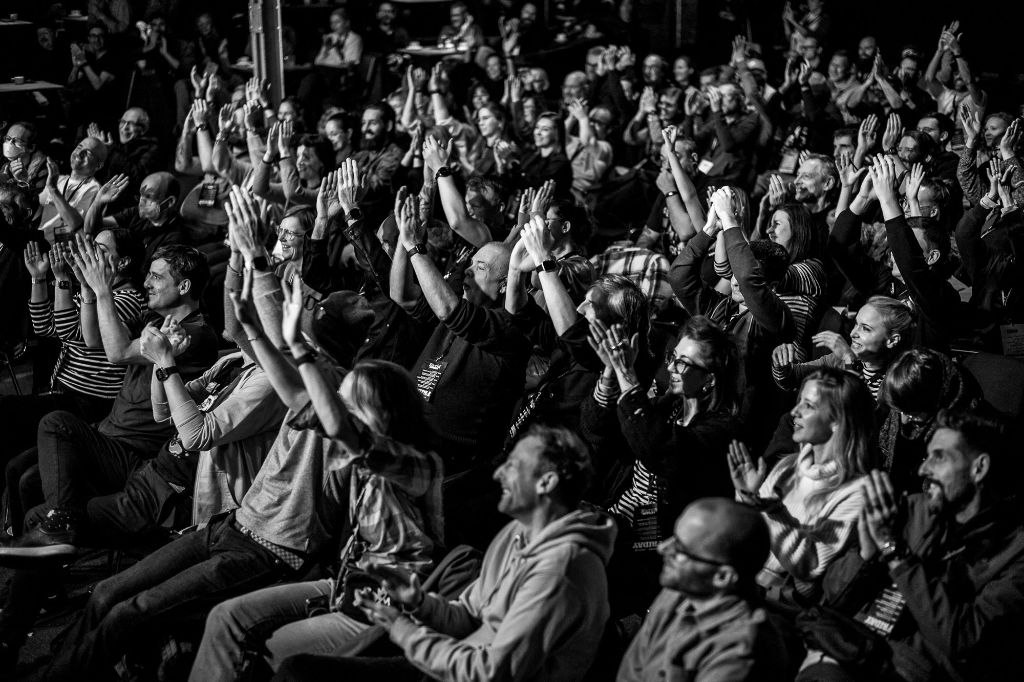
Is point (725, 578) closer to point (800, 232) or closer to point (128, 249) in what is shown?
point (800, 232)

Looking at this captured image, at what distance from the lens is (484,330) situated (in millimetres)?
4156

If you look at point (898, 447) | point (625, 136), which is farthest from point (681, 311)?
point (625, 136)

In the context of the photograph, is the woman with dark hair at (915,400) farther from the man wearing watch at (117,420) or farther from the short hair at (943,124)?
the short hair at (943,124)

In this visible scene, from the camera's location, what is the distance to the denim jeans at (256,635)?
10.3 ft

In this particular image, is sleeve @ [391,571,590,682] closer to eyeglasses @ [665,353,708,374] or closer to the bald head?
the bald head

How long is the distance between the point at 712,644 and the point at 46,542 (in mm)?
2415

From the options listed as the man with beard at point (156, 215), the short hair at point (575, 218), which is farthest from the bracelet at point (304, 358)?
the man with beard at point (156, 215)

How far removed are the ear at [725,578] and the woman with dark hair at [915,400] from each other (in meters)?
1.37

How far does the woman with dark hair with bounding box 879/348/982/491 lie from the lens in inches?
142

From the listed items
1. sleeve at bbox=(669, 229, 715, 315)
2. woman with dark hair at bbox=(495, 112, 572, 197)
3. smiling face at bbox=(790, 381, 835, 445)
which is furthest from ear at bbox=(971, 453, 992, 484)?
woman with dark hair at bbox=(495, 112, 572, 197)

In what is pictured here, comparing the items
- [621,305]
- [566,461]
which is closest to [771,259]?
[621,305]

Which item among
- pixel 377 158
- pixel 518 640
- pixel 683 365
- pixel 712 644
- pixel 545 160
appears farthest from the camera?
pixel 545 160

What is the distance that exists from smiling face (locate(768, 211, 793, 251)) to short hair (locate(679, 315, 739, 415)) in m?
1.50

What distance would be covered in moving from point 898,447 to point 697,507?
1.49 metres
